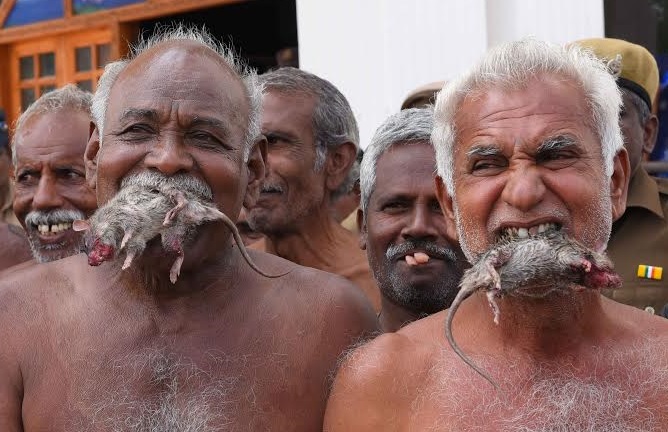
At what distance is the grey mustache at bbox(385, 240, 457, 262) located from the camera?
382cm

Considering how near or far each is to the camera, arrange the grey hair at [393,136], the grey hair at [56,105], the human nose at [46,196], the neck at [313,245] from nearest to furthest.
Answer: the grey hair at [393,136] → the human nose at [46,196] → the grey hair at [56,105] → the neck at [313,245]

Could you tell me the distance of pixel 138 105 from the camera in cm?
301

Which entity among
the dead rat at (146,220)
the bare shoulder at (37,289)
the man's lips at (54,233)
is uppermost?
the dead rat at (146,220)

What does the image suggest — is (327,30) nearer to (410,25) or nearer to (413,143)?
(410,25)

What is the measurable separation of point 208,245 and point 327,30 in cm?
422

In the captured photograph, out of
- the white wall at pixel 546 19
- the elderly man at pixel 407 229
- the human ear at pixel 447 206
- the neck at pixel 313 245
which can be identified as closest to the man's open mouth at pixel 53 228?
the neck at pixel 313 245

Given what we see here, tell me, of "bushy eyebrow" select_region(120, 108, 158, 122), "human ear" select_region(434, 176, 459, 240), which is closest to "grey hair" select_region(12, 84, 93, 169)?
"bushy eyebrow" select_region(120, 108, 158, 122)

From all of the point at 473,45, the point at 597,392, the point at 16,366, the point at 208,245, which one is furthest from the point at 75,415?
the point at 473,45

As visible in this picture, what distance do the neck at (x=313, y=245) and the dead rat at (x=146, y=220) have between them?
1.97m

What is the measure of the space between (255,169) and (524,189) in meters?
0.88

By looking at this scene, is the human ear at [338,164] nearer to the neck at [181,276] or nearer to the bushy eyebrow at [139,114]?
the neck at [181,276]

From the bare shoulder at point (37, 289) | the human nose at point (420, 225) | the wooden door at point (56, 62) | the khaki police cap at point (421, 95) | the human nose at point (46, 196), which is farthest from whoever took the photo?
A: the wooden door at point (56, 62)

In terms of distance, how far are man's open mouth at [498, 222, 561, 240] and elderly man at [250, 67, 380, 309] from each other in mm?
1920

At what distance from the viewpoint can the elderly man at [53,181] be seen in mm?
4535
